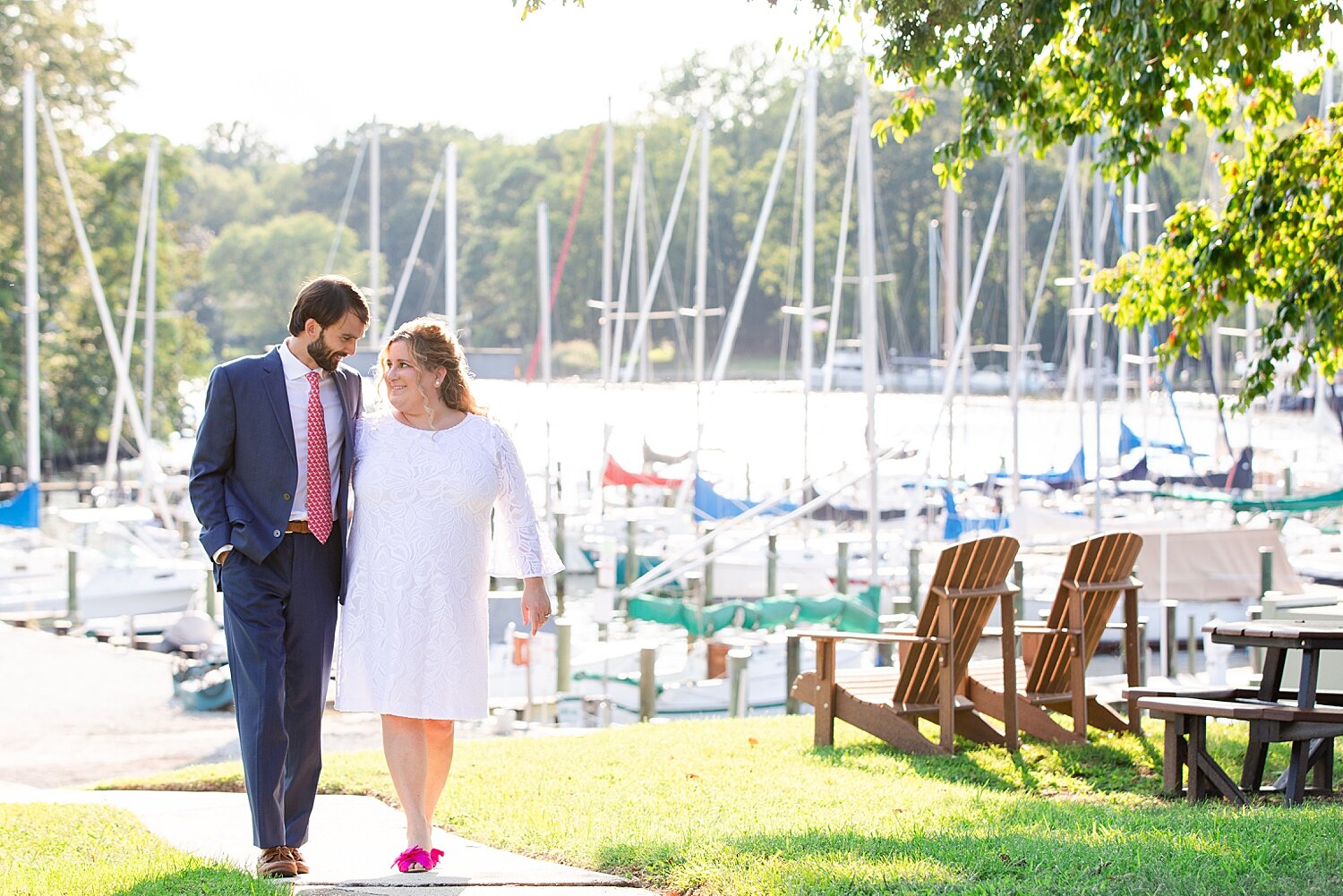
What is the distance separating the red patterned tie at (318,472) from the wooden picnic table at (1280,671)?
13.7 feet

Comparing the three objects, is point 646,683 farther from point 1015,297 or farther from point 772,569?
point 772,569

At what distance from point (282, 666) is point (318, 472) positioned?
0.71 metres

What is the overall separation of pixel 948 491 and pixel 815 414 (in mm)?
50407

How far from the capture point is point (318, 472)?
571cm

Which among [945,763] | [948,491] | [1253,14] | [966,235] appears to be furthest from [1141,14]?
[966,235]

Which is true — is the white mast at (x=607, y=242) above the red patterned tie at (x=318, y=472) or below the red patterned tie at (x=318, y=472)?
above

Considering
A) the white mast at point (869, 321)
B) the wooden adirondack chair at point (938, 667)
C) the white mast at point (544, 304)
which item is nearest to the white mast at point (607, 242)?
the white mast at point (544, 304)

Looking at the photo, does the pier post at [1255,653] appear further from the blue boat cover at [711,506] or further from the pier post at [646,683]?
the blue boat cover at [711,506]

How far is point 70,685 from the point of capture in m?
18.4

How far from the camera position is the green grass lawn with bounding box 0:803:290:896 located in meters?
5.14

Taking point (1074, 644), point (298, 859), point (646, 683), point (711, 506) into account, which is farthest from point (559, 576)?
point (298, 859)

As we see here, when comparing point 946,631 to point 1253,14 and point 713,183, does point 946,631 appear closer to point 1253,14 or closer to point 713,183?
point 1253,14

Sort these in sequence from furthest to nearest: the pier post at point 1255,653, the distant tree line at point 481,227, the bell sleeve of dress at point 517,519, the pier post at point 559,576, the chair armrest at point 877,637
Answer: the distant tree line at point 481,227
the pier post at point 559,576
the pier post at point 1255,653
the chair armrest at point 877,637
the bell sleeve of dress at point 517,519

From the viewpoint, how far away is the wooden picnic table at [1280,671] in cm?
707
